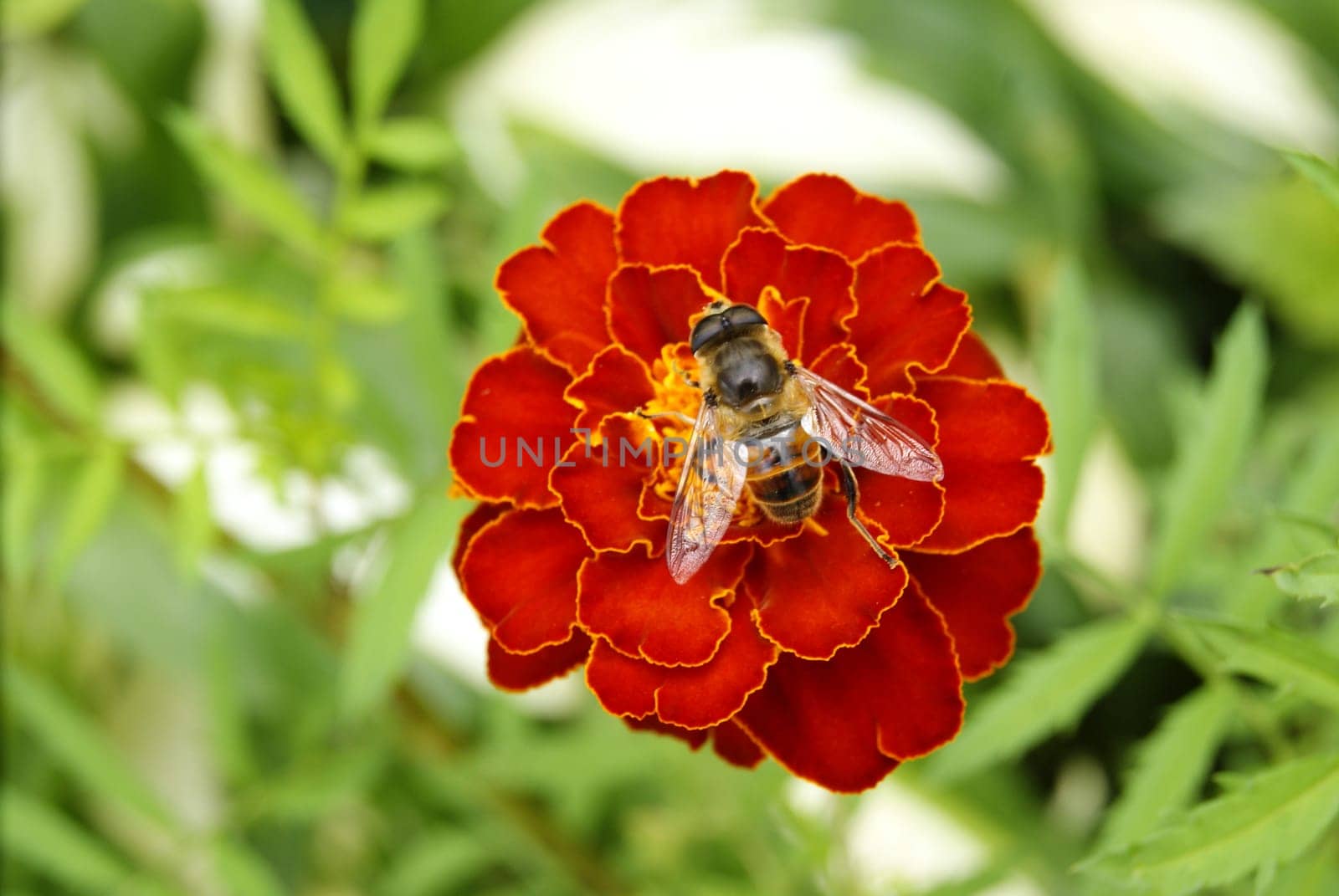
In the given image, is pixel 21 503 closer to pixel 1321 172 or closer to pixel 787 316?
pixel 787 316

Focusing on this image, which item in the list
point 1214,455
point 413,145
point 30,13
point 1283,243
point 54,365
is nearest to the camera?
point 1214,455

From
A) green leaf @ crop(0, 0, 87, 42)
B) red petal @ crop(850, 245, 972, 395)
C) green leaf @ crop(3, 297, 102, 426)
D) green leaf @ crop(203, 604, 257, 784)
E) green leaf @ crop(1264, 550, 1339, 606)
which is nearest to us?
green leaf @ crop(1264, 550, 1339, 606)

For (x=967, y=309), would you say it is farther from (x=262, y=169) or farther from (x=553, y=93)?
(x=553, y=93)

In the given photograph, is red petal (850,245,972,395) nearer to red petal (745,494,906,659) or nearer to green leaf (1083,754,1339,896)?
red petal (745,494,906,659)

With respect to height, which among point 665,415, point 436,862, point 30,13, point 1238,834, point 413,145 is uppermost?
point 30,13

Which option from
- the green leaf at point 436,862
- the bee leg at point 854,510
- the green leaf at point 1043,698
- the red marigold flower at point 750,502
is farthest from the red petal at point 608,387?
the green leaf at point 436,862

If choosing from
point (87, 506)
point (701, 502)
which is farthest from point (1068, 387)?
point (87, 506)

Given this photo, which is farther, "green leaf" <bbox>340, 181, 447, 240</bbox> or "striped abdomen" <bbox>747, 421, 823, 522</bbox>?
"green leaf" <bbox>340, 181, 447, 240</bbox>

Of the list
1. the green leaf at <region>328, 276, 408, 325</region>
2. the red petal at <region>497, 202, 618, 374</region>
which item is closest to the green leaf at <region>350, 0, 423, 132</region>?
the green leaf at <region>328, 276, 408, 325</region>
